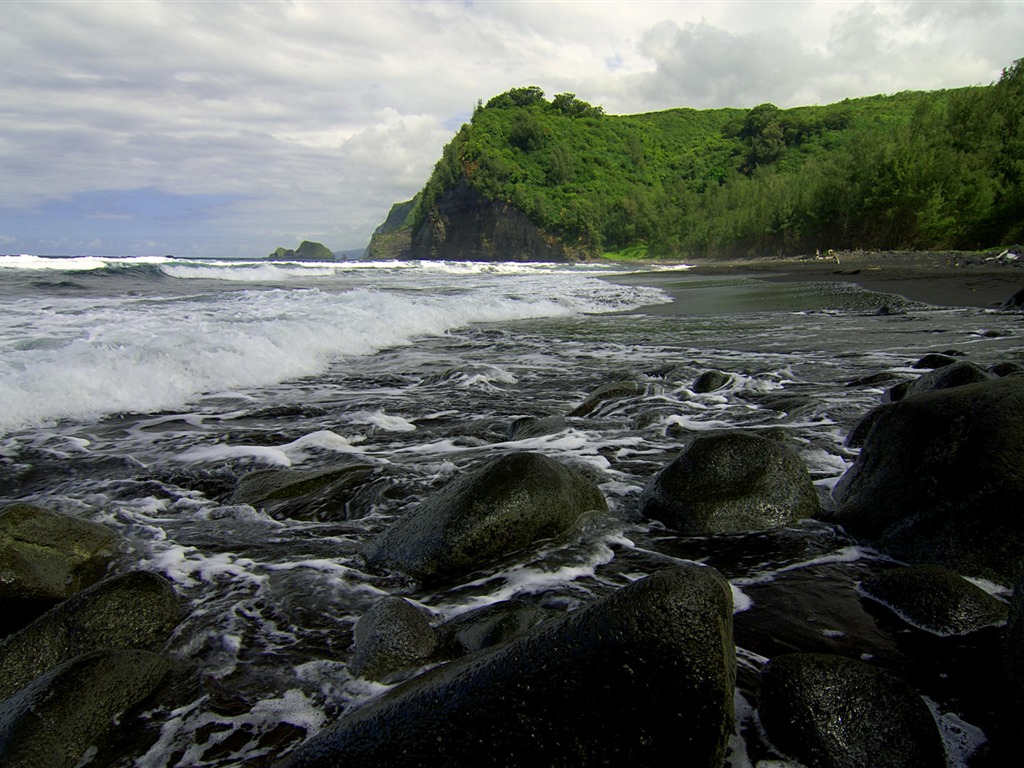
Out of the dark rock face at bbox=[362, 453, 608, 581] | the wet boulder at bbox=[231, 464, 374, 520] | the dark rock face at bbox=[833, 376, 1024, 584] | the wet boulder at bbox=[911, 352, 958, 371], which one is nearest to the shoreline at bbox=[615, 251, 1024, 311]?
the wet boulder at bbox=[911, 352, 958, 371]

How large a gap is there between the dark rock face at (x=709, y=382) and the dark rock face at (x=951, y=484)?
3.81m

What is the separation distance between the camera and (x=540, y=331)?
48.0 feet

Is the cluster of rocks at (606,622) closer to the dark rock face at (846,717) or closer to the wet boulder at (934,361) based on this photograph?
the dark rock face at (846,717)

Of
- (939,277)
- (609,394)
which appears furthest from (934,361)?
(939,277)

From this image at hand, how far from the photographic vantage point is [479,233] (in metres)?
127

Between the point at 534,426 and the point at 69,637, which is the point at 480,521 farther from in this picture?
the point at 534,426

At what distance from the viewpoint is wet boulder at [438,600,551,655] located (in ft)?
8.16

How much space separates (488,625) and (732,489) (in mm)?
1887

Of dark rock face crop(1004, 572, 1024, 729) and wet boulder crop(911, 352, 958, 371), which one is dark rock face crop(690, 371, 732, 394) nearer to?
wet boulder crop(911, 352, 958, 371)

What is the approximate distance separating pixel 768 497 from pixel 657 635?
7.65ft

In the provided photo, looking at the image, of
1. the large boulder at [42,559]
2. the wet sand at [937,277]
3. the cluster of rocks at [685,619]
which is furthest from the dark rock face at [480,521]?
the wet sand at [937,277]

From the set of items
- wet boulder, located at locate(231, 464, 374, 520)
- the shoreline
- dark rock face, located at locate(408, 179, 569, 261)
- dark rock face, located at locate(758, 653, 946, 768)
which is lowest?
wet boulder, located at locate(231, 464, 374, 520)

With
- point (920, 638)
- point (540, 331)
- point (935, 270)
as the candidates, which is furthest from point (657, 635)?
point (935, 270)

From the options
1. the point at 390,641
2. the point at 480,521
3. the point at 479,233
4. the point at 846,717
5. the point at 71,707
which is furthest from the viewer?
the point at 479,233
